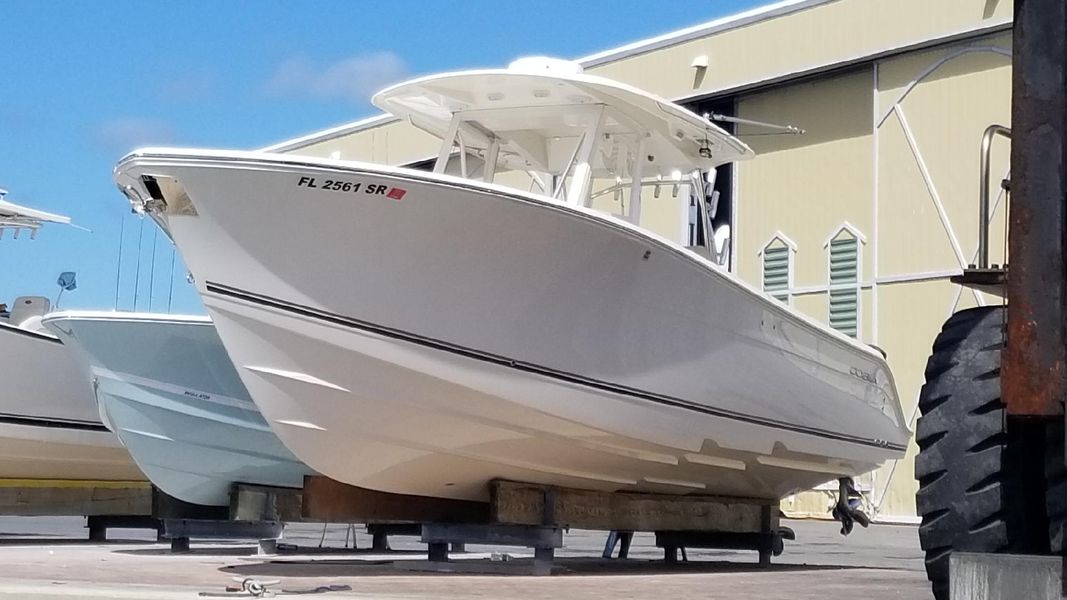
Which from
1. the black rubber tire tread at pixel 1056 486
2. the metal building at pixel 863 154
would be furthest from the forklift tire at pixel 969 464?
the metal building at pixel 863 154

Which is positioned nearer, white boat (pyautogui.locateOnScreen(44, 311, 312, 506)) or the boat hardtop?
the boat hardtop

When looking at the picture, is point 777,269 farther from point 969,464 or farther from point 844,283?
point 969,464

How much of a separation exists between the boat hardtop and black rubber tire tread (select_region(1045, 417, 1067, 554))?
5.17 metres

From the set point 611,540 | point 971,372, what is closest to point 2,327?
point 611,540

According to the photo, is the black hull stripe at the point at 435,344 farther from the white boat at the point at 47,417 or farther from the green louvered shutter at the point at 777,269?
the green louvered shutter at the point at 777,269

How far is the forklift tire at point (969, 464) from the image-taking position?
13.4ft

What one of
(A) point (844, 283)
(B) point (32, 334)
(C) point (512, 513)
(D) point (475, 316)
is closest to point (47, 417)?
(B) point (32, 334)

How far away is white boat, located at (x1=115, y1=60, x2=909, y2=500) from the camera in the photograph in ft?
24.6

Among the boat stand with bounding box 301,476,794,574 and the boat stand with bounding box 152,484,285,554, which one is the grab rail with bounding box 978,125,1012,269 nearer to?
the boat stand with bounding box 301,476,794,574

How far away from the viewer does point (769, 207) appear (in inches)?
880

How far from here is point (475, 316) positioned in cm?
776

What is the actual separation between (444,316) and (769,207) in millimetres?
15342

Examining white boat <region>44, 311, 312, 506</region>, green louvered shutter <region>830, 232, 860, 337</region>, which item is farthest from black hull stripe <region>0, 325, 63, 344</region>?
green louvered shutter <region>830, 232, 860, 337</region>

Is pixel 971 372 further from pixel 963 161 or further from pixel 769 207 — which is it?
pixel 769 207
